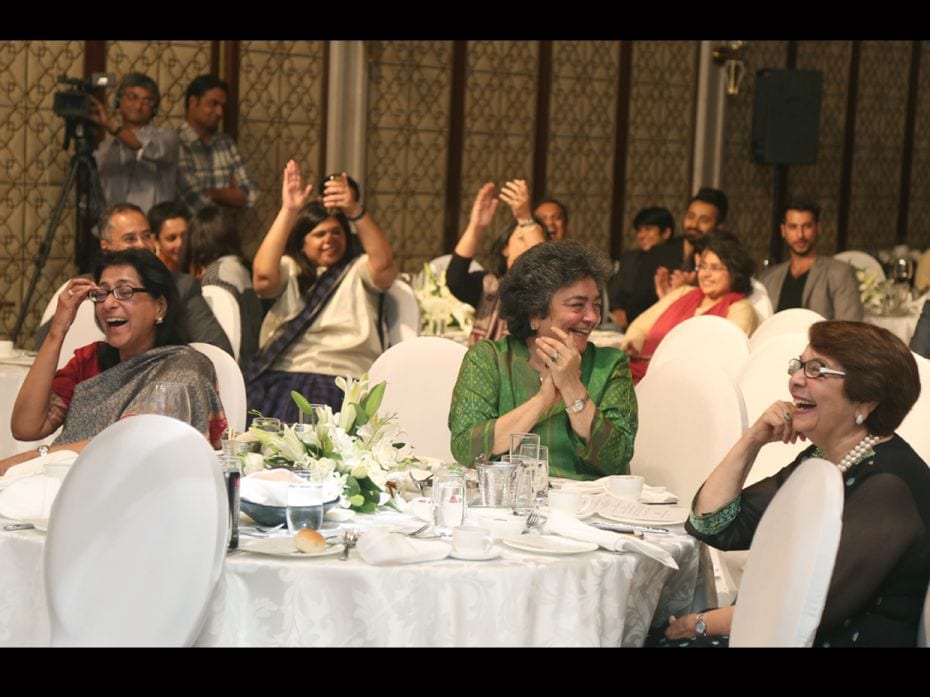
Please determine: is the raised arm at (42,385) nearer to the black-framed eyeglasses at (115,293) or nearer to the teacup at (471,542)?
the black-framed eyeglasses at (115,293)

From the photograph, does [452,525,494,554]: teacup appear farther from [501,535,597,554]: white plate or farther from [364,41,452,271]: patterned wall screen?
[364,41,452,271]: patterned wall screen

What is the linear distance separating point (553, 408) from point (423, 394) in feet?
2.71

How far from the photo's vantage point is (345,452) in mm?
3180

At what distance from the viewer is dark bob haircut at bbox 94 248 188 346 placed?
156 inches

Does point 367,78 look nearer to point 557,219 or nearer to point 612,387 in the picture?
point 557,219

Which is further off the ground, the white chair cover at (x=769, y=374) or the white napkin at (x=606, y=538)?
the white chair cover at (x=769, y=374)

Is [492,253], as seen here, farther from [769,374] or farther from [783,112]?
[783,112]

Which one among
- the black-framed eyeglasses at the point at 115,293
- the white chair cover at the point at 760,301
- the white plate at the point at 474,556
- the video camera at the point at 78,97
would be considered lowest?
the white plate at the point at 474,556

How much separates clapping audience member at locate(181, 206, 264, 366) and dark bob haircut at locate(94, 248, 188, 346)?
195 centimetres

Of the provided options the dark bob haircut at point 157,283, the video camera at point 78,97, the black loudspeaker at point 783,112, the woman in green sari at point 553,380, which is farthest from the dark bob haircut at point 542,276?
the black loudspeaker at point 783,112

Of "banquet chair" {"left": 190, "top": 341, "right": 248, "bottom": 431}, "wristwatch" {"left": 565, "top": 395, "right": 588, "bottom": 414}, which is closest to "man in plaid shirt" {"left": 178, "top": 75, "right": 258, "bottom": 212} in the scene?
"banquet chair" {"left": 190, "top": 341, "right": 248, "bottom": 431}

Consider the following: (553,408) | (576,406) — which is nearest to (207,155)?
(553,408)

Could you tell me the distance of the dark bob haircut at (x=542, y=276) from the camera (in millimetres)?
3916
